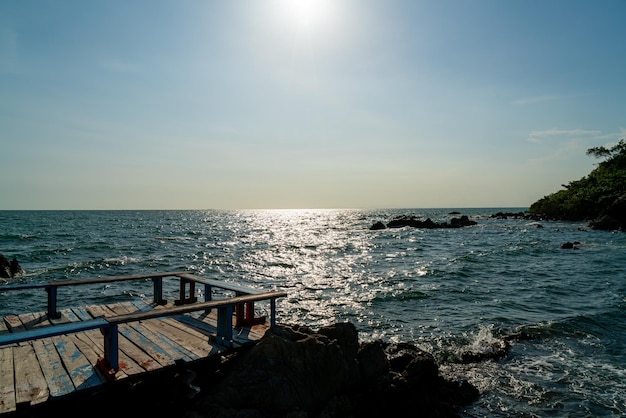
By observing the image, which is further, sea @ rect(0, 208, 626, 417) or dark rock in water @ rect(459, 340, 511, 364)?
dark rock in water @ rect(459, 340, 511, 364)

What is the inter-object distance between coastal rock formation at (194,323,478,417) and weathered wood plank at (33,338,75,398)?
1.58 metres

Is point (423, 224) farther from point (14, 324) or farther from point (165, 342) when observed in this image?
point (14, 324)

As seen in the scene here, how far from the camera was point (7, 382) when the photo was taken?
4.86m

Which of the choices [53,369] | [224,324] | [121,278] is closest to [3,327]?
[121,278]

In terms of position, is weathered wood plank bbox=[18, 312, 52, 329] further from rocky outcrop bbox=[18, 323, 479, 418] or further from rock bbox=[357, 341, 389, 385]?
rock bbox=[357, 341, 389, 385]

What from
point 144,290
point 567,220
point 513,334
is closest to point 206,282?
point 513,334

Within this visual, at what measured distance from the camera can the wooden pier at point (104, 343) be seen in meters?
4.78

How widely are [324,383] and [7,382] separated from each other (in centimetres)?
417

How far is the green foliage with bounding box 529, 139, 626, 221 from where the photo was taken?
55.7m

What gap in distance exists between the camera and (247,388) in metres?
5.46

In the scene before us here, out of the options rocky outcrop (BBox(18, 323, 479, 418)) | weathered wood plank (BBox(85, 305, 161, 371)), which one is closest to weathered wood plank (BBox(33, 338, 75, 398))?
rocky outcrop (BBox(18, 323, 479, 418))

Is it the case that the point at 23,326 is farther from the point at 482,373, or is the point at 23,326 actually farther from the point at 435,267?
the point at 435,267

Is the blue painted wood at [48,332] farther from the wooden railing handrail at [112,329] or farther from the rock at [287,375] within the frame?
the rock at [287,375]

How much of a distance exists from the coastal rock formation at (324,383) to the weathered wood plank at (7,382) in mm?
2022
